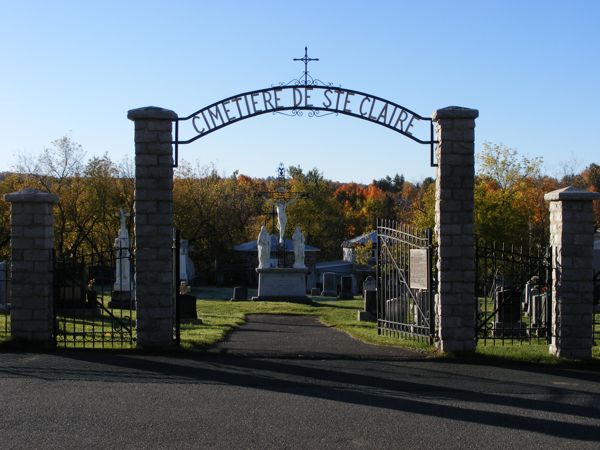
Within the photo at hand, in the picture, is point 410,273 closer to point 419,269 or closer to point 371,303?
point 419,269

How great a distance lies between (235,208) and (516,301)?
44967 millimetres

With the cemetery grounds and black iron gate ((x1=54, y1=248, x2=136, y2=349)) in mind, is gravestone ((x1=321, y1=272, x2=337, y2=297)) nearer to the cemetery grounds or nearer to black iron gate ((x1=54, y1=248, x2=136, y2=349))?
the cemetery grounds

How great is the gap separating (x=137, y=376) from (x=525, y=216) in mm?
36589

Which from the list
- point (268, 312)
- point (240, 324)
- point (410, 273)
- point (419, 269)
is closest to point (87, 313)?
point (240, 324)

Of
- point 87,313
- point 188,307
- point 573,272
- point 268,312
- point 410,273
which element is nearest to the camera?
point 573,272

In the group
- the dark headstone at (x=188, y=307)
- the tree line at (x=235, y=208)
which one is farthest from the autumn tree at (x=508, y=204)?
the dark headstone at (x=188, y=307)

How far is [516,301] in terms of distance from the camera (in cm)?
1864

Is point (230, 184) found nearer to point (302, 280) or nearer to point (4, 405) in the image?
point (302, 280)

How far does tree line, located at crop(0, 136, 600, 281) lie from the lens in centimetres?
4250

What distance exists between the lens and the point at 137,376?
1091 cm

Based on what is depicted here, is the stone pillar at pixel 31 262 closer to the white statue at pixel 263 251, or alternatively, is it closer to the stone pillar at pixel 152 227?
the stone pillar at pixel 152 227

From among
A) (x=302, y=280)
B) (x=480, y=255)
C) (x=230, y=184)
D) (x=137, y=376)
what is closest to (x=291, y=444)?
(x=137, y=376)

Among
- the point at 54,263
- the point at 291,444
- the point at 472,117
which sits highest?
the point at 472,117

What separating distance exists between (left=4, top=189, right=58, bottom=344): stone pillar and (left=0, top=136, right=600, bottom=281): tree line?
1814cm
